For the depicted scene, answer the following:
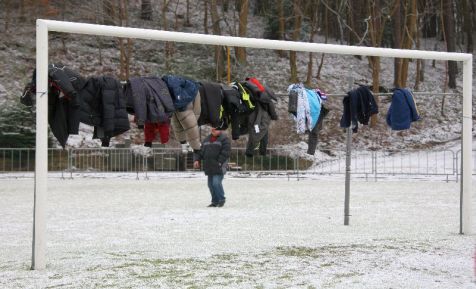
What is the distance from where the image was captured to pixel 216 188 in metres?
15.3

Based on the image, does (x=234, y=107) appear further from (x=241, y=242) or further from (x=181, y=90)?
(x=241, y=242)

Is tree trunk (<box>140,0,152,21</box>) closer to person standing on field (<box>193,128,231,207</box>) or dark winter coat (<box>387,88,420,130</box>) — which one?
person standing on field (<box>193,128,231,207</box>)

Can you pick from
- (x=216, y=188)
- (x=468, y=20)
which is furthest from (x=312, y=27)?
(x=216, y=188)

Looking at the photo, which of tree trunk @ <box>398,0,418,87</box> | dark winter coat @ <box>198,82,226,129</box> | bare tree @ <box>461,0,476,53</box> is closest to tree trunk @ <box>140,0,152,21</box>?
tree trunk @ <box>398,0,418,87</box>

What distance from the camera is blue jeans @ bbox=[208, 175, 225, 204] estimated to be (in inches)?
602

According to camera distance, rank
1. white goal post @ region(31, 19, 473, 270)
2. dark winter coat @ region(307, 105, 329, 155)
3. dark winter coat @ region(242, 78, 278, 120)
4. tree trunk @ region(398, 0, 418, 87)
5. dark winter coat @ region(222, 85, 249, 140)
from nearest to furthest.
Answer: white goal post @ region(31, 19, 473, 270)
dark winter coat @ region(222, 85, 249, 140)
dark winter coat @ region(242, 78, 278, 120)
dark winter coat @ region(307, 105, 329, 155)
tree trunk @ region(398, 0, 418, 87)

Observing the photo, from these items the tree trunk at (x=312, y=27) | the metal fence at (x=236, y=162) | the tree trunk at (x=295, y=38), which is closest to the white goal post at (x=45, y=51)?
the metal fence at (x=236, y=162)

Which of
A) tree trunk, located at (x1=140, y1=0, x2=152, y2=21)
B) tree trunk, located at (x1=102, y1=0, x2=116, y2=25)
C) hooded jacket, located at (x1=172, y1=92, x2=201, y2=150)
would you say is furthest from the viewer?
tree trunk, located at (x1=140, y1=0, x2=152, y2=21)

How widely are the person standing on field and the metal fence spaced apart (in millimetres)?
11811

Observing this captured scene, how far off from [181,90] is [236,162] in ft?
62.5

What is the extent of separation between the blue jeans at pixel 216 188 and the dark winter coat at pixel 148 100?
6200 millimetres

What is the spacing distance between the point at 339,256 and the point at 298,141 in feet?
74.9

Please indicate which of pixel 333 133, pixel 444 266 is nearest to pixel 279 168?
pixel 333 133

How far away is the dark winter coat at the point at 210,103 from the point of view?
9.65m
